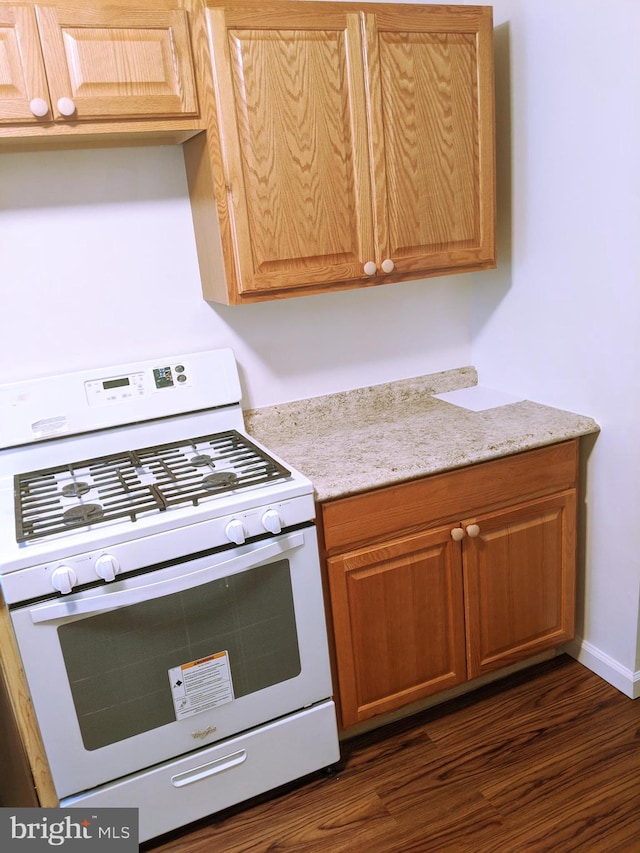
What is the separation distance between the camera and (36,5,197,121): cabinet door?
1.60 metres

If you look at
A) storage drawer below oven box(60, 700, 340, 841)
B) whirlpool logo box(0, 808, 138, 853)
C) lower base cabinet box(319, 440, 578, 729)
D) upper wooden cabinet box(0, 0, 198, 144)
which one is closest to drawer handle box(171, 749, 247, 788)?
storage drawer below oven box(60, 700, 340, 841)

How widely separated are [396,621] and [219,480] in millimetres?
647

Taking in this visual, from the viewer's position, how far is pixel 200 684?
1.70 meters

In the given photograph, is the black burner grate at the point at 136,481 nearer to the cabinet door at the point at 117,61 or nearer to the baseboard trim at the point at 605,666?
the cabinet door at the point at 117,61

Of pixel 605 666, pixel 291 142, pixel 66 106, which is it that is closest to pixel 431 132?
pixel 291 142

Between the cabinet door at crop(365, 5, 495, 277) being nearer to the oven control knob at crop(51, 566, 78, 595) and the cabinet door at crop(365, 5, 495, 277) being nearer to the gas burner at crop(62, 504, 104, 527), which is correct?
the gas burner at crop(62, 504, 104, 527)

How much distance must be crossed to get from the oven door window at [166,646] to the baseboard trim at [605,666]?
3.48ft

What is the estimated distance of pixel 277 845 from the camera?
1775mm

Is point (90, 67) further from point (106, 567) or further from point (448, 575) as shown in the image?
point (448, 575)

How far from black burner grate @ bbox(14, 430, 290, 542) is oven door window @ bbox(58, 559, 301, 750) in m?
0.21

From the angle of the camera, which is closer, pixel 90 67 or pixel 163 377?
pixel 90 67

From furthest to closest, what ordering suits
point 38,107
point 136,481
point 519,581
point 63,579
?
point 519,581, point 136,481, point 38,107, point 63,579

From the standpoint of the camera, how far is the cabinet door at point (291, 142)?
1765 mm

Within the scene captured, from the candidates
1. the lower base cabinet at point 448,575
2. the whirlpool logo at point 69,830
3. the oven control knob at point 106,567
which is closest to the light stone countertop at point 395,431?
the lower base cabinet at point 448,575
